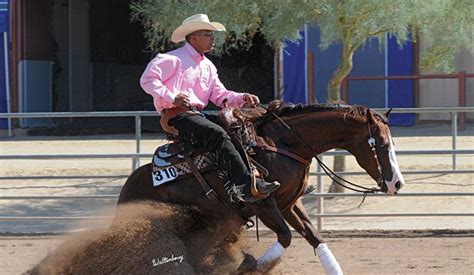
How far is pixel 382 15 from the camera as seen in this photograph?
36.2ft

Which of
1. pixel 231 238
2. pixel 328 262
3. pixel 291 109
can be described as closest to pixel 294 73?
pixel 291 109

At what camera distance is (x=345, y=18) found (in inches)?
444

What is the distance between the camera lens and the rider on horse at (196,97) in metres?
6.12

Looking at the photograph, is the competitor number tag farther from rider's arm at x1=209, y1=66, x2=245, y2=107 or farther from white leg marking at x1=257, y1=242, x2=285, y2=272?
white leg marking at x1=257, y1=242, x2=285, y2=272

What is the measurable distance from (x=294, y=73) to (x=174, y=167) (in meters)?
12.1

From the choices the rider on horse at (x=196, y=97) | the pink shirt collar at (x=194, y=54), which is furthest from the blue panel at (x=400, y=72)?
the pink shirt collar at (x=194, y=54)

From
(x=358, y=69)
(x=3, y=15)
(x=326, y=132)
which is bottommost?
(x=326, y=132)

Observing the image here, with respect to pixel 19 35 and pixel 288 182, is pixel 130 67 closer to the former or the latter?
pixel 19 35

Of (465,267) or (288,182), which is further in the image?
(465,267)

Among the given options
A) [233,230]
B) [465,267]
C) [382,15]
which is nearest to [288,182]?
[233,230]

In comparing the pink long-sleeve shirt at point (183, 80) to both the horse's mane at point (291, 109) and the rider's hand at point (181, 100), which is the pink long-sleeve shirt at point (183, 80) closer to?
the rider's hand at point (181, 100)

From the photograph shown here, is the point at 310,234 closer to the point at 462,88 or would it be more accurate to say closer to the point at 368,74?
the point at 462,88

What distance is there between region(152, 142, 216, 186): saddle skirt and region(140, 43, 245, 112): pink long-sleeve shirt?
32 centimetres

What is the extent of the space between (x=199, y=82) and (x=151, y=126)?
13.0 meters
